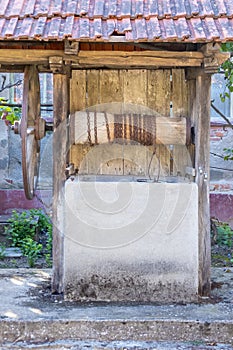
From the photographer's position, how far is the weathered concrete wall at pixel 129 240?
16.1ft

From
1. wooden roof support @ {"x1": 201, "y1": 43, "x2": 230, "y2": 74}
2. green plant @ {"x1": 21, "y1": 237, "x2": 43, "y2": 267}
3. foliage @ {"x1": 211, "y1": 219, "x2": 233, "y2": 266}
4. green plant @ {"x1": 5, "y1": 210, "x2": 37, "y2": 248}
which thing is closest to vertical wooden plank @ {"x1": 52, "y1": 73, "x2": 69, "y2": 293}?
wooden roof support @ {"x1": 201, "y1": 43, "x2": 230, "y2": 74}

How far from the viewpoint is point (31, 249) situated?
301 inches

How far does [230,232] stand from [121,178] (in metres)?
3.65

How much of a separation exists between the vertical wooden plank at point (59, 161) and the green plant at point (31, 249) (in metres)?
1.97

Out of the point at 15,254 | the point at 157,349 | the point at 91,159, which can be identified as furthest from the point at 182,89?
the point at 15,254

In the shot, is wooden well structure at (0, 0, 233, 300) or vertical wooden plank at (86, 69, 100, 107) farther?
vertical wooden plank at (86, 69, 100, 107)

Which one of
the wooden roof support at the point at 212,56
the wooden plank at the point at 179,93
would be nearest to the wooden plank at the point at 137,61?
the wooden roof support at the point at 212,56

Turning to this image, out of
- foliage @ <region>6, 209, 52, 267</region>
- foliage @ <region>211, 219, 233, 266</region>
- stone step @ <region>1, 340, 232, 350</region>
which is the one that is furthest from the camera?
foliage @ <region>211, 219, 233, 266</region>

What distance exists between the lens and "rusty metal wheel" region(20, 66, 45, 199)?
4582 millimetres

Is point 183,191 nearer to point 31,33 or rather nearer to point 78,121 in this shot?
point 78,121

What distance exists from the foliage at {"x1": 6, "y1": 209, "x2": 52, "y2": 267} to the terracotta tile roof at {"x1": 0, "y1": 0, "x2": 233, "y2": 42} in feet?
12.6

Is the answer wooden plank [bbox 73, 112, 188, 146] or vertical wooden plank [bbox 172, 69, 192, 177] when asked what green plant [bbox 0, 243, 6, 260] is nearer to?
wooden plank [bbox 73, 112, 188, 146]

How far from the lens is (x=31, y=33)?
14.4 ft

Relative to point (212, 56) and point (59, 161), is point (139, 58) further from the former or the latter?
point (59, 161)
